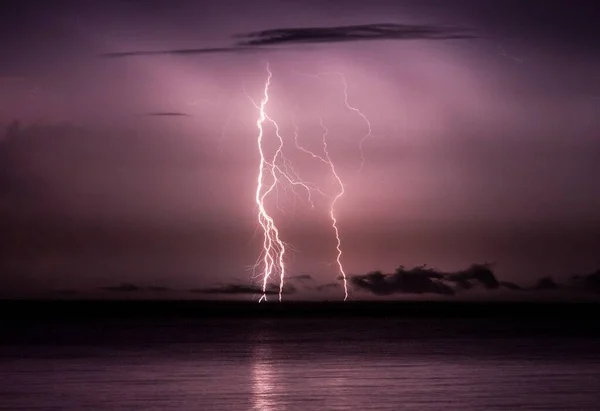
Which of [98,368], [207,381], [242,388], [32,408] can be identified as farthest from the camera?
[98,368]

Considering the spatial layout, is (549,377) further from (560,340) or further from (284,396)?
(560,340)

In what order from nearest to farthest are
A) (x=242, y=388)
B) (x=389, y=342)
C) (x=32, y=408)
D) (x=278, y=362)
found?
(x=32, y=408) < (x=242, y=388) < (x=278, y=362) < (x=389, y=342)

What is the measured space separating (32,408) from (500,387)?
21.1 feet

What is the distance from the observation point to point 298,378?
16609 millimetres

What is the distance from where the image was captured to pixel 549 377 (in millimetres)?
16750

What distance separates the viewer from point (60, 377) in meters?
16.9

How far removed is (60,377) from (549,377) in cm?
758

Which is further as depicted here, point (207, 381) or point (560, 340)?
point (560, 340)

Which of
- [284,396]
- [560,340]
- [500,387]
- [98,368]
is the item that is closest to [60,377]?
[98,368]

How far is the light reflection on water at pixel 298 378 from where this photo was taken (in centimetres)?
1339

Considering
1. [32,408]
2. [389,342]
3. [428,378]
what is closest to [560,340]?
[389,342]

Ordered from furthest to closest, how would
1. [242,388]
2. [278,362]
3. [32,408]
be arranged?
[278,362], [242,388], [32,408]

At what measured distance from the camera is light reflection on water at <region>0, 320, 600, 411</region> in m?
13.4

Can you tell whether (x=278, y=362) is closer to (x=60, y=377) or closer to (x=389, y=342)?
(x=60, y=377)
